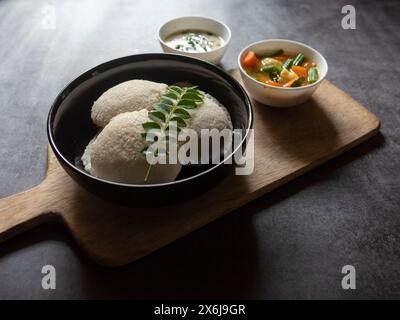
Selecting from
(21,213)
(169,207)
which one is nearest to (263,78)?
(169,207)

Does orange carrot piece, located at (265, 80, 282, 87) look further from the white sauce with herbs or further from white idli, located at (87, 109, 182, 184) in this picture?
white idli, located at (87, 109, 182, 184)

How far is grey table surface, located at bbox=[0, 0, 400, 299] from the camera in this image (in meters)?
0.81

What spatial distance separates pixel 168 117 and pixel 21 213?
15.7 inches

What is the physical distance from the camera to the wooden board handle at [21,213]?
2.83ft

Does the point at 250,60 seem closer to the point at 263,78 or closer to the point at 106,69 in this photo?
the point at 263,78

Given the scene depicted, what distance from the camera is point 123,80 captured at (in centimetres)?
110

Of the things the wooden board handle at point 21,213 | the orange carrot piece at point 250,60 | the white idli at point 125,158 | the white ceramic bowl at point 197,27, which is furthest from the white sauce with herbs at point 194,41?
the wooden board handle at point 21,213

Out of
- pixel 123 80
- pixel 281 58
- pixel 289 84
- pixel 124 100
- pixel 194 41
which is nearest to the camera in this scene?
pixel 124 100

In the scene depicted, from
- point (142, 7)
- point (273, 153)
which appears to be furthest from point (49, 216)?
point (142, 7)

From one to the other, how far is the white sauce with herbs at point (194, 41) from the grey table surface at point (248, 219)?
0.29 ft

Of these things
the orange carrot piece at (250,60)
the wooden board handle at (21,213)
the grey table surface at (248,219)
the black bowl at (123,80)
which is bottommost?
the grey table surface at (248,219)

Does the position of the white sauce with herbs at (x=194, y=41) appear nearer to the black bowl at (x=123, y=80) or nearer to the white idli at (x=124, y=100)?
the black bowl at (x=123, y=80)

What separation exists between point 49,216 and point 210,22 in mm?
974

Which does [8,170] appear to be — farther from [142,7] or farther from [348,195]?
[142,7]
